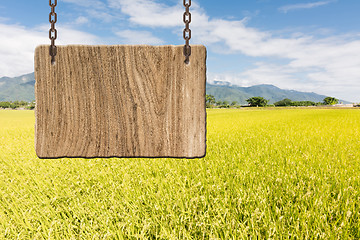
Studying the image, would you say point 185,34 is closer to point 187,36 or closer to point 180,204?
point 187,36

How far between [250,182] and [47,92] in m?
2.60

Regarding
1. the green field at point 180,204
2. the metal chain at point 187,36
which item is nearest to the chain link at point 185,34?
the metal chain at point 187,36

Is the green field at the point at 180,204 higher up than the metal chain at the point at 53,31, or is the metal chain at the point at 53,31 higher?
the metal chain at the point at 53,31

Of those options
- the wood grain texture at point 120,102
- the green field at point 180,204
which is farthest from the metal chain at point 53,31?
the green field at point 180,204

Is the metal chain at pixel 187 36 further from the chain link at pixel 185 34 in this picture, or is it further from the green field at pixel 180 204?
the green field at pixel 180 204

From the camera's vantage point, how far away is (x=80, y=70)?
5.86 ft

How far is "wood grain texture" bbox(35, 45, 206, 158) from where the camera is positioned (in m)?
1.76

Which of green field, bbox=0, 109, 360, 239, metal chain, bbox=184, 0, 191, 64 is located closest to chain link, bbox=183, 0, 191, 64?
metal chain, bbox=184, 0, 191, 64

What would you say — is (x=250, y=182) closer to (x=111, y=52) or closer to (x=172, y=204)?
(x=172, y=204)

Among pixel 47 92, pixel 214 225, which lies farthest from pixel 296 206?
pixel 47 92

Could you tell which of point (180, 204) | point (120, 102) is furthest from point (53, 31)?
point (180, 204)

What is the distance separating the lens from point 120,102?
5.90 feet

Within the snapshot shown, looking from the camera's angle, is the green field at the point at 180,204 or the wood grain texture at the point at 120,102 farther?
the green field at the point at 180,204

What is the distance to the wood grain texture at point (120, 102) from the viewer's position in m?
1.76
